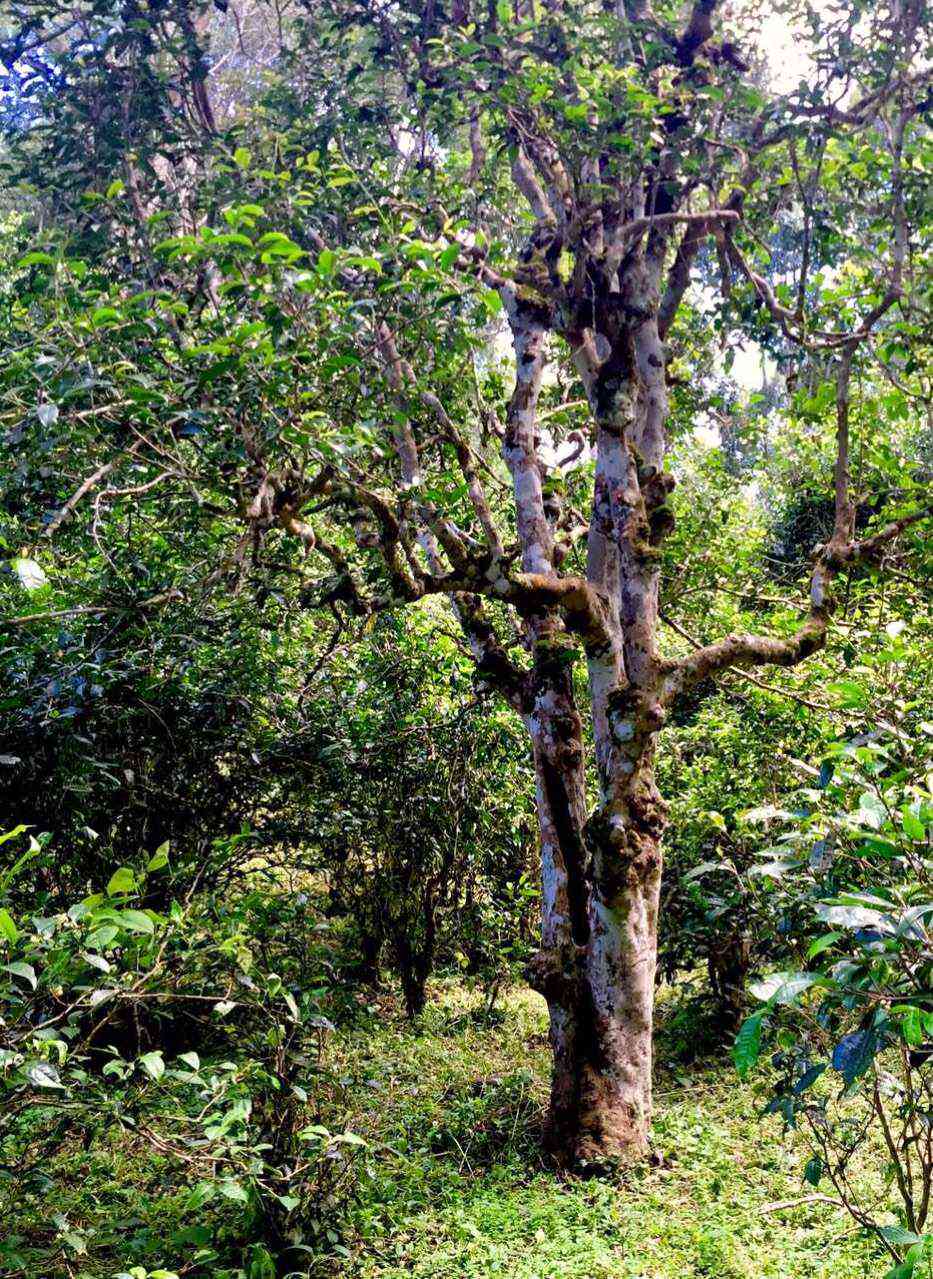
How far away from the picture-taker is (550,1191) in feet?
14.8

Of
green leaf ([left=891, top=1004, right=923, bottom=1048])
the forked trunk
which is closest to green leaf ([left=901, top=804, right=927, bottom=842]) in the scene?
green leaf ([left=891, top=1004, right=923, bottom=1048])

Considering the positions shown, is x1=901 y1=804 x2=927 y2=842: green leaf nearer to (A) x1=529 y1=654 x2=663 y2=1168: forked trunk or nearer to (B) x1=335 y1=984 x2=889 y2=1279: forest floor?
(B) x1=335 y1=984 x2=889 y2=1279: forest floor

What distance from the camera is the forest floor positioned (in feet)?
12.6

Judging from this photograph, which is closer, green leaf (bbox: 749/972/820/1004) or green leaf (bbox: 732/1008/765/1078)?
green leaf (bbox: 749/972/820/1004)

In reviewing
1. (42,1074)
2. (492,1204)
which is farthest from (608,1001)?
(42,1074)

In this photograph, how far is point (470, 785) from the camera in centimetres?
649

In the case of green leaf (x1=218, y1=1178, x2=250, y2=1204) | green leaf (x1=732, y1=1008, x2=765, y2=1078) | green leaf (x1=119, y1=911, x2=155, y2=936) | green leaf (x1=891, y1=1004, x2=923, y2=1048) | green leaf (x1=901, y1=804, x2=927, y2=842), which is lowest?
green leaf (x1=218, y1=1178, x2=250, y2=1204)

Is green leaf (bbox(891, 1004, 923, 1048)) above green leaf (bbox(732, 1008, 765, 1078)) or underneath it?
above

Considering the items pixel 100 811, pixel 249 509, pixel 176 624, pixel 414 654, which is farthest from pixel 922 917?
pixel 414 654

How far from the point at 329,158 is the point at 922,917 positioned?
197 inches

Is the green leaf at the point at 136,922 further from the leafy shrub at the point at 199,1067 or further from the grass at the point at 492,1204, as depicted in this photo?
the grass at the point at 492,1204

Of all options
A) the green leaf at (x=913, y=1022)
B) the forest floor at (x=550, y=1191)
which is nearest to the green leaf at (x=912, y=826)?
the green leaf at (x=913, y=1022)

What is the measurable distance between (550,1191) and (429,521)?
10.1 ft

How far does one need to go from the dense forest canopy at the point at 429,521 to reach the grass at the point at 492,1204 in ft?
0.82
